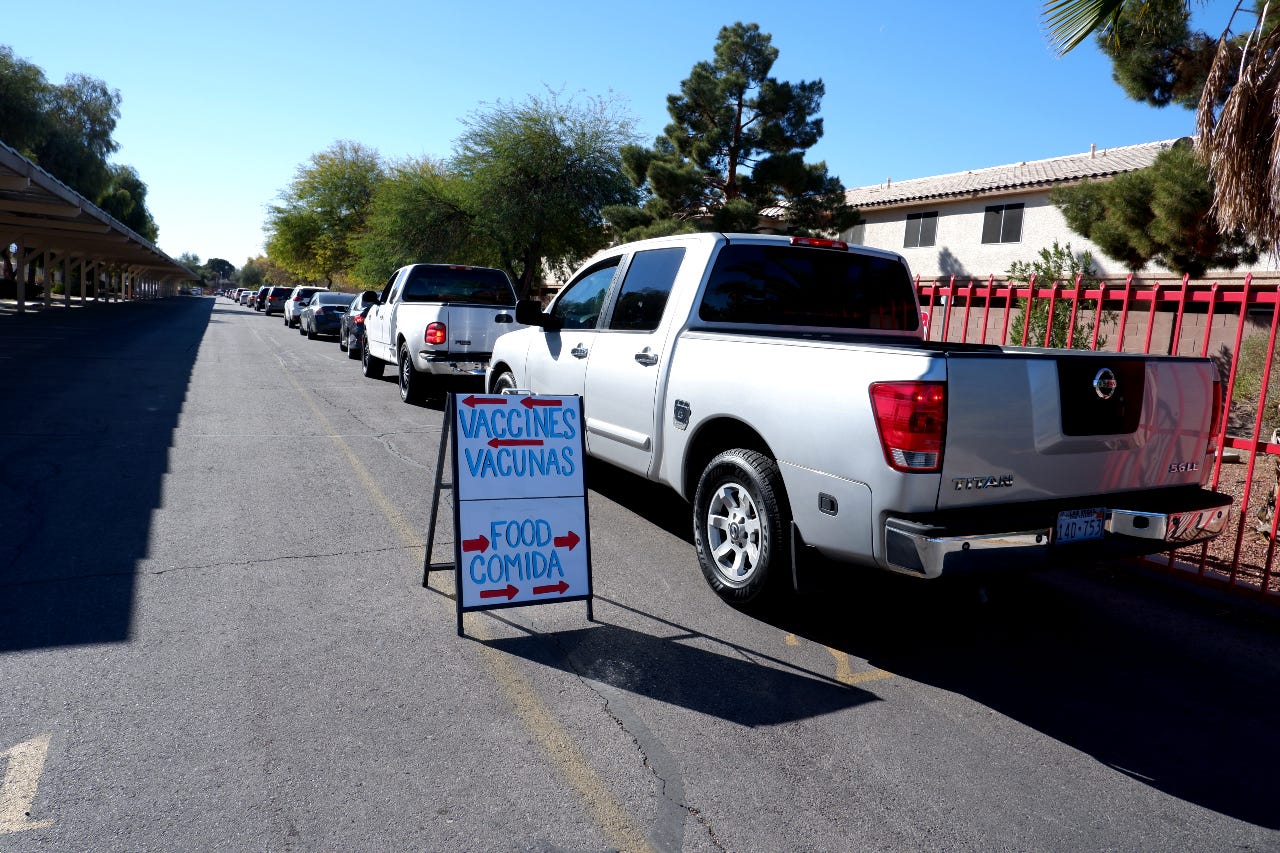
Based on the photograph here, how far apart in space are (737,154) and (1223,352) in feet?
48.2

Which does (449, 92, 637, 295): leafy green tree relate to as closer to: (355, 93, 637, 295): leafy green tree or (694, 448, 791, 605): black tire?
(355, 93, 637, 295): leafy green tree

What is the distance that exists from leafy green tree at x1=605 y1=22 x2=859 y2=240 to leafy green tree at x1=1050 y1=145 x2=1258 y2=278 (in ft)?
42.7

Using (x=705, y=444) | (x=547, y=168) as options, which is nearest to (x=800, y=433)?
(x=705, y=444)

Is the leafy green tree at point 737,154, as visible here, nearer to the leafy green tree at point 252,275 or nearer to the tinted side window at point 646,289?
the tinted side window at point 646,289

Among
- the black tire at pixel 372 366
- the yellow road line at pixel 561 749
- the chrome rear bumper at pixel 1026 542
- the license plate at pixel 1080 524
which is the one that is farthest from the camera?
the black tire at pixel 372 366

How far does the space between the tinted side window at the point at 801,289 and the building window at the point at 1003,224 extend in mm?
22172

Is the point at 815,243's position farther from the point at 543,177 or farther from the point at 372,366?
the point at 543,177

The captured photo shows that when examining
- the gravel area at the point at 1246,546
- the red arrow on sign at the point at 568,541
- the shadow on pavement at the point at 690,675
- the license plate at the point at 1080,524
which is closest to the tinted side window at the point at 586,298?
the red arrow on sign at the point at 568,541

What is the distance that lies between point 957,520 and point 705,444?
173cm

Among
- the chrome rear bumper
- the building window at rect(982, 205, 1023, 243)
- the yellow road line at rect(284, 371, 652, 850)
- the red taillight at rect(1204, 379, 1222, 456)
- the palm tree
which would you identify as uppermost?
the building window at rect(982, 205, 1023, 243)

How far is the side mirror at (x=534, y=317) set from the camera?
6.96 meters

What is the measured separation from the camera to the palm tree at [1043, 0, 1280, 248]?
6004 mm

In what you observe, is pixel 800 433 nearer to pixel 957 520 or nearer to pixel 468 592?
pixel 957 520

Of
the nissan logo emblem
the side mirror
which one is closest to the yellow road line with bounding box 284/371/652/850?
the nissan logo emblem
